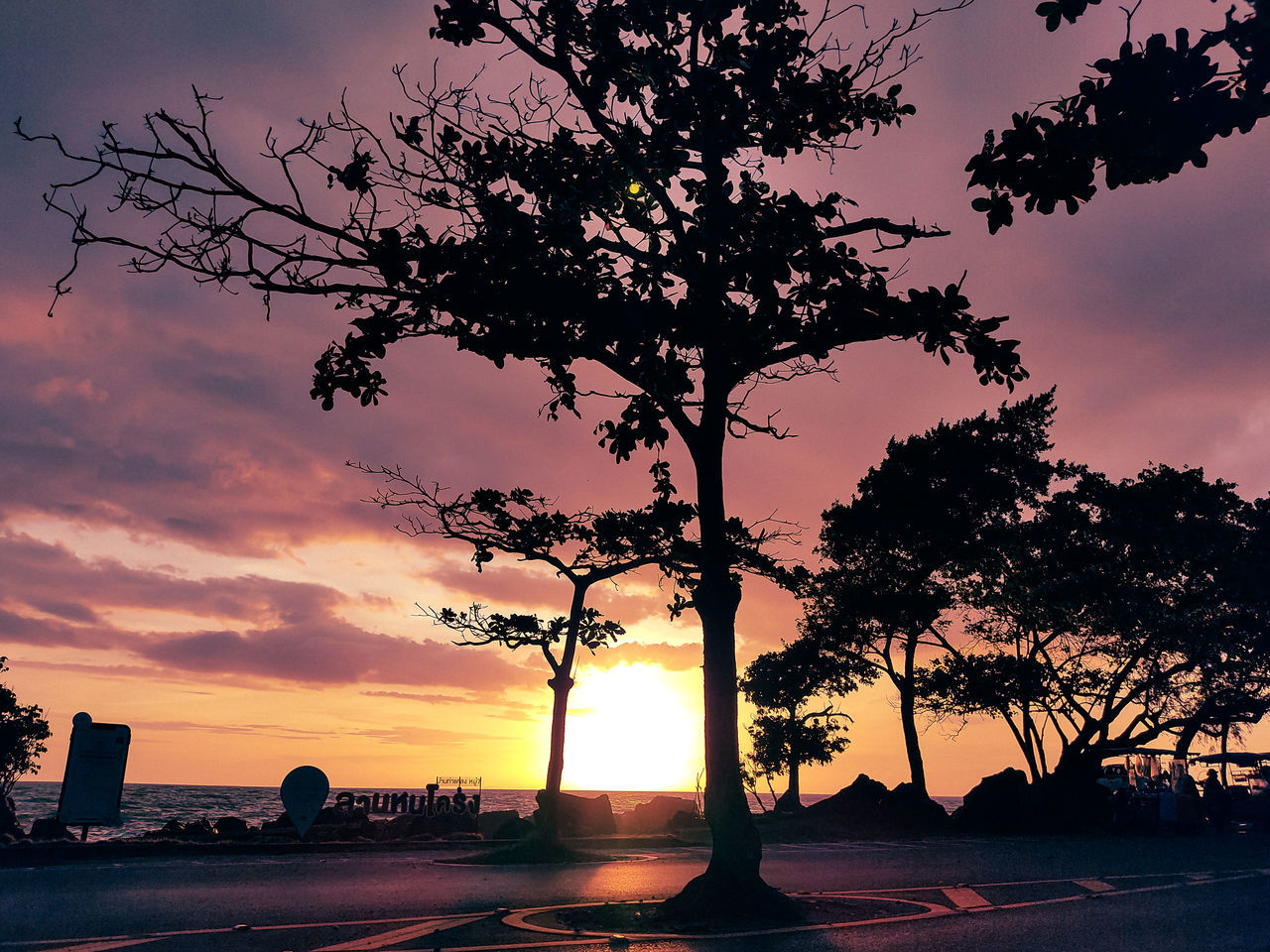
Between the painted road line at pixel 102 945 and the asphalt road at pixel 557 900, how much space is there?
0.8 inches

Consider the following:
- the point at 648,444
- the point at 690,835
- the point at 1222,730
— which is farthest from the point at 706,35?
the point at 1222,730

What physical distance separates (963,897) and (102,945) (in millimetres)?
9465

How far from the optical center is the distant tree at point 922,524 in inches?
1296

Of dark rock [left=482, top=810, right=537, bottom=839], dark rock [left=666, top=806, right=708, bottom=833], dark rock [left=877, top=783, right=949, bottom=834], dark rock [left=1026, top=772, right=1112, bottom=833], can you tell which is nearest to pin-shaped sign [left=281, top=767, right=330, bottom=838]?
dark rock [left=482, top=810, right=537, bottom=839]

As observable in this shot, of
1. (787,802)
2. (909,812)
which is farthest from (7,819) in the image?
(787,802)

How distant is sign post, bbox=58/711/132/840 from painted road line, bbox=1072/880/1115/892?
51.7 ft

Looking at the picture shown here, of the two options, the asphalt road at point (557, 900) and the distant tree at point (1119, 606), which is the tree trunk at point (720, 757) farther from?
the distant tree at point (1119, 606)

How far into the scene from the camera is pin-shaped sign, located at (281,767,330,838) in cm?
1461

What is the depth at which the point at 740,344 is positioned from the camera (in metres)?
10.2

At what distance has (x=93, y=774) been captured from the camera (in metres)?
15.9

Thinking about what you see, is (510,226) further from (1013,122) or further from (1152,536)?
(1152,536)

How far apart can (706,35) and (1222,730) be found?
45.3 m

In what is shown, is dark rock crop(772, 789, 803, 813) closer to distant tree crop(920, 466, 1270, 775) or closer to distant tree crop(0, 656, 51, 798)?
distant tree crop(920, 466, 1270, 775)

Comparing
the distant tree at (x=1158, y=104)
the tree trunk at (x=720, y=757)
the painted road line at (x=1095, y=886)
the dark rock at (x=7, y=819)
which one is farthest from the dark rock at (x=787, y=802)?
the distant tree at (x=1158, y=104)
